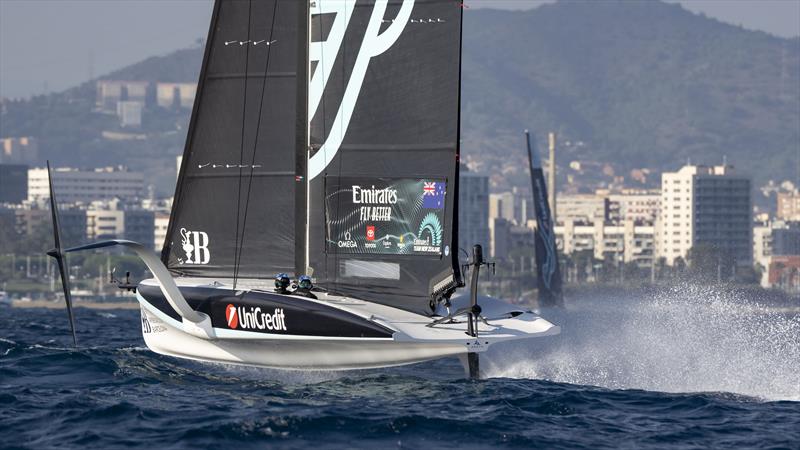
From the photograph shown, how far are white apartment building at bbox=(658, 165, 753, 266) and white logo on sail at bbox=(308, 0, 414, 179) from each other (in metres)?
170

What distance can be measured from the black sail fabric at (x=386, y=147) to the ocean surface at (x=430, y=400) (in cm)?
143

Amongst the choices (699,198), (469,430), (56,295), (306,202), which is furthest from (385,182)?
(699,198)

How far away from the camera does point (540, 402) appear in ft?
56.5

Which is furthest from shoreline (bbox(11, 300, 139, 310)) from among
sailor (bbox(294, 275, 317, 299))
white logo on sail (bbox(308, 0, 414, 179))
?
sailor (bbox(294, 275, 317, 299))

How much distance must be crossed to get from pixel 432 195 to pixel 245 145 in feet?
10.2

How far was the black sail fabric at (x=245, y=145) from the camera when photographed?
20.8 meters

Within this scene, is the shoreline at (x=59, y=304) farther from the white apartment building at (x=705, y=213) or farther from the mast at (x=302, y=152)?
the mast at (x=302, y=152)

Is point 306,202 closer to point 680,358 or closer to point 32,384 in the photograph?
point 32,384

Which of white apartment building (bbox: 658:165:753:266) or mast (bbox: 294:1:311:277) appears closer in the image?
mast (bbox: 294:1:311:277)

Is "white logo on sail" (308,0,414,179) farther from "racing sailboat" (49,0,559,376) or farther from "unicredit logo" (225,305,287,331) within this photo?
"unicredit logo" (225,305,287,331)

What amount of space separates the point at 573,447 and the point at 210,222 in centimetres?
812

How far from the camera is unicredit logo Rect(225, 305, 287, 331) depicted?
1836cm

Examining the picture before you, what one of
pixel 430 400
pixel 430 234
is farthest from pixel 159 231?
pixel 430 400

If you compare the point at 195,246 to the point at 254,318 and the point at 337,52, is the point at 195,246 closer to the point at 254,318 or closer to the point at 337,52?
the point at 254,318
